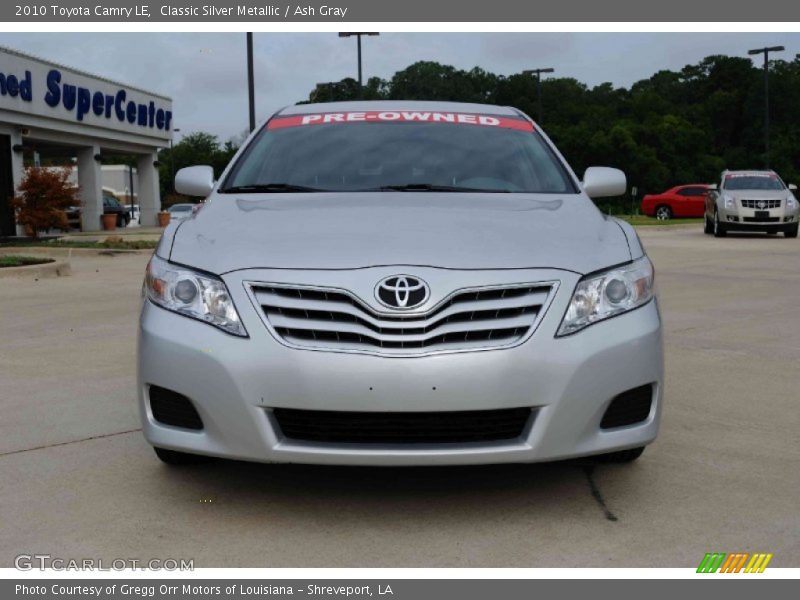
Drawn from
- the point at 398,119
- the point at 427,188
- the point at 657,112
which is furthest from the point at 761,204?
the point at 657,112

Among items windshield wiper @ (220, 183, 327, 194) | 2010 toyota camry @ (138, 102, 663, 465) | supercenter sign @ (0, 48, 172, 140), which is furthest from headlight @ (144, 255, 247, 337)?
supercenter sign @ (0, 48, 172, 140)

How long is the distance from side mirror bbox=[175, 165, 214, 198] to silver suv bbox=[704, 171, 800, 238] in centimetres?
1973

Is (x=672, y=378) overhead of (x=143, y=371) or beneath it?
beneath

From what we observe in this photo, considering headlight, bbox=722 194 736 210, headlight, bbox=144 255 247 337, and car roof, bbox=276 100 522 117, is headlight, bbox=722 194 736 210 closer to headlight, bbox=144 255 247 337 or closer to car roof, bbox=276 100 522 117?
car roof, bbox=276 100 522 117

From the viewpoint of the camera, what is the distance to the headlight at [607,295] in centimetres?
338

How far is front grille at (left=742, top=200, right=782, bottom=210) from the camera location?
892 inches

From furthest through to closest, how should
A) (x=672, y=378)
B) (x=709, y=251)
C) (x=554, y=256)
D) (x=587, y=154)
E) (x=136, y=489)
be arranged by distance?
1. (x=587, y=154)
2. (x=709, y=251)
3. (x=672, y=378)
4. (x=136, y=489)
5. (x=554, y=256)

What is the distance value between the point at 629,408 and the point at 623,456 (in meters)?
0.57

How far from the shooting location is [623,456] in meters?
4.01

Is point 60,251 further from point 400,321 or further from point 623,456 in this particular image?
point 400,321
